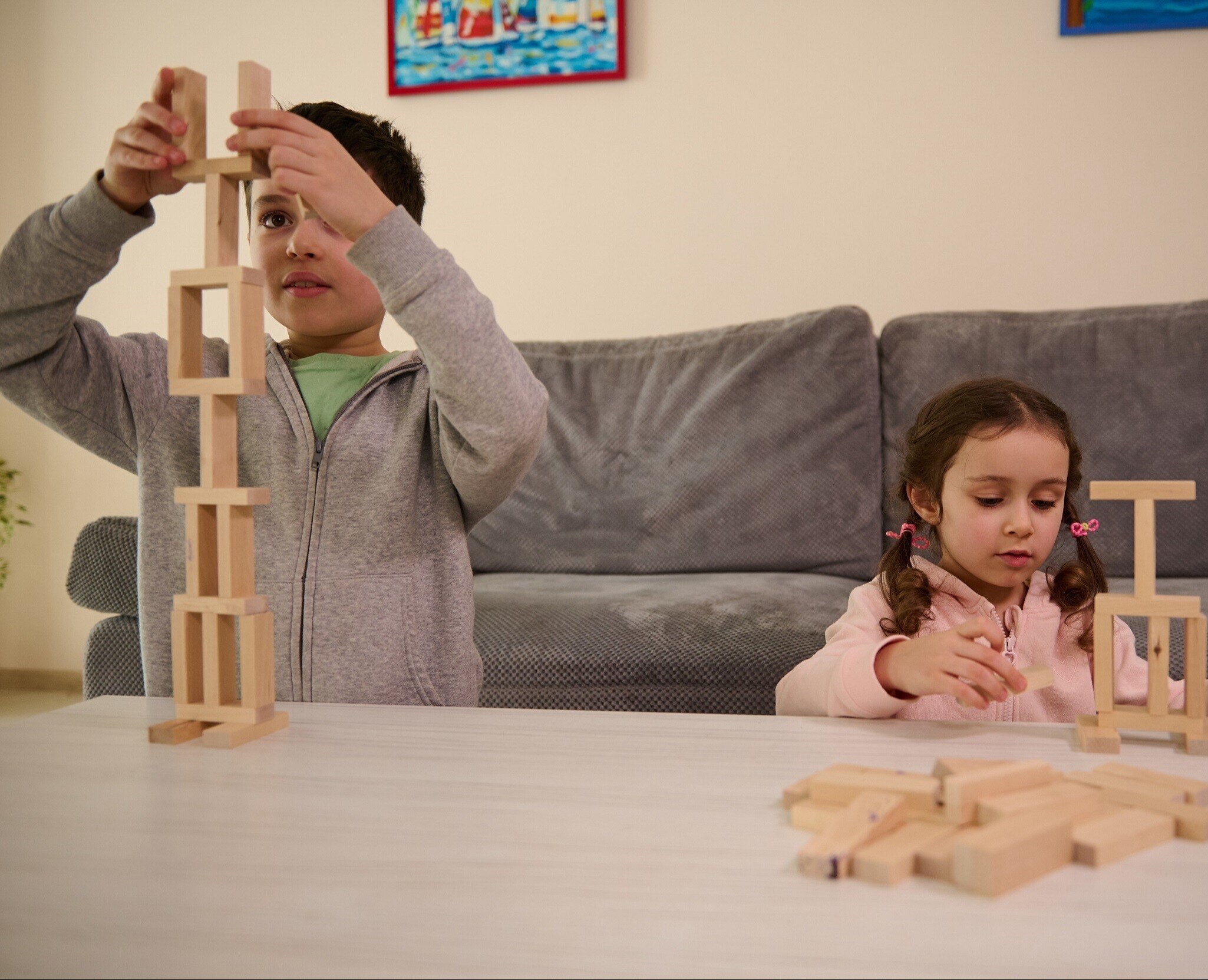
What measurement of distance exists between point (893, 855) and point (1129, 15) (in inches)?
94.2

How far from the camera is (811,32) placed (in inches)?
93.4

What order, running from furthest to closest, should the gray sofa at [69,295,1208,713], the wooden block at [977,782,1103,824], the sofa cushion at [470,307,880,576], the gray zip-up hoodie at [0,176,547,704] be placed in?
1. the sofa cushion at [470,307,880,576]
2. the gray sofa at [69,295,1208,713]
3. the gray zip-up hoodie at [0,176,547,704]
4. the wooden block at [977,782,1103,824]

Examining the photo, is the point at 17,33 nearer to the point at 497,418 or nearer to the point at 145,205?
the point at 145,205

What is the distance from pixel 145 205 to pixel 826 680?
66 cm

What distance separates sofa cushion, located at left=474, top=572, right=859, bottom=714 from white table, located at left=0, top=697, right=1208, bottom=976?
716 mm

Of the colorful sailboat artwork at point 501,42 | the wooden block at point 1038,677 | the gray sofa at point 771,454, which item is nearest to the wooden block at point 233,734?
the wooden block at point 1038,677

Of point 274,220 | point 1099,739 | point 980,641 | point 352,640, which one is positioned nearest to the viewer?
point 1099,739

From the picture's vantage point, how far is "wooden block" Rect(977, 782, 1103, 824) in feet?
1.49

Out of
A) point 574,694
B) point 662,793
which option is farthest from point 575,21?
point 662,793

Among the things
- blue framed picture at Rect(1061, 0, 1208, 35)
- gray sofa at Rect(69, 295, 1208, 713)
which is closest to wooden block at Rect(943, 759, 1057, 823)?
gray sofa at Rect(69, 295, 1208, 713)

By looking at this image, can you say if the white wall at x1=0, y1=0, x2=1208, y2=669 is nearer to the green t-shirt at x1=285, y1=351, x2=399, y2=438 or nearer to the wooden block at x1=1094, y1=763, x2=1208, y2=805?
the green t-shirt at x1=285, y1=351, x2=399, y2=438

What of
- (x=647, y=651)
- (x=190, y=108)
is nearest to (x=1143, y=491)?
(x=190, y=108)

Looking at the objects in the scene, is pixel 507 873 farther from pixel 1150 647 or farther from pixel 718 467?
pixel 718 467

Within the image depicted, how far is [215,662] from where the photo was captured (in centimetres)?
66
